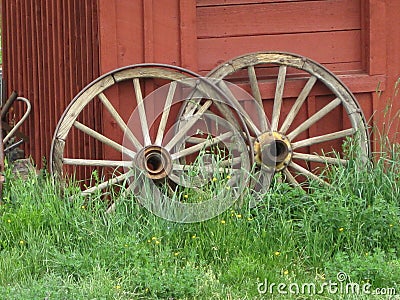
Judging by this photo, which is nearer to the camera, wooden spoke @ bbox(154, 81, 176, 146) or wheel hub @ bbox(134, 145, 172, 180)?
wheel hub @ bbox(134, 145, 172, 180)

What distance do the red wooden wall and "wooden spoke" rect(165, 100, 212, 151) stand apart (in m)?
0.46

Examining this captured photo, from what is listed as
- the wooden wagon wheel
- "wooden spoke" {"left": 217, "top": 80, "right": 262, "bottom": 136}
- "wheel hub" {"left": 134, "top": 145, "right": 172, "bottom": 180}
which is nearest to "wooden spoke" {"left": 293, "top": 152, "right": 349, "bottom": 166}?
the wooden wagon wheel

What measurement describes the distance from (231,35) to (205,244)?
6.94 feet

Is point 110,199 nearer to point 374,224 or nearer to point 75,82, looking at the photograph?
point 75,82

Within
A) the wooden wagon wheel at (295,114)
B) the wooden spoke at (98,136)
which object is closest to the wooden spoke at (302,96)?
the wooden wagon wheel at (295,114)

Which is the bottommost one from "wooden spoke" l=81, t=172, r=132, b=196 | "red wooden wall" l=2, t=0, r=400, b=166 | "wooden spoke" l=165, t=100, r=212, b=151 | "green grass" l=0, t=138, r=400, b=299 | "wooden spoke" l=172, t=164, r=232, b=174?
"green grass" l=0, t=138, r=400, b=299

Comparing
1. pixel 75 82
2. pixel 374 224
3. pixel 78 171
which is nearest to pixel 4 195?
pixel 78 171

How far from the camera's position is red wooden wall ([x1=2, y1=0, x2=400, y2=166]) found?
7.78 m

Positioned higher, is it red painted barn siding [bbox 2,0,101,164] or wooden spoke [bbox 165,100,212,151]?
red painted barn siding [bbox 2,0,101,164]

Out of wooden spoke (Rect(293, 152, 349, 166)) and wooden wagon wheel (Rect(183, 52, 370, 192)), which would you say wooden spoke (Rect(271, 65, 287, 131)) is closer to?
wooden wagon wheel (Rect(183, 52, 370, 192))

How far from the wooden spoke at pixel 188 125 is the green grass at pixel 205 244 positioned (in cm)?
56

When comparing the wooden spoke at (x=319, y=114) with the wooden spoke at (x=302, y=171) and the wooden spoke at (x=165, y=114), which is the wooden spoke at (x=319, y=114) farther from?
the wooden spoke at (x=165, y=114)

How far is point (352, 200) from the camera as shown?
711 cm

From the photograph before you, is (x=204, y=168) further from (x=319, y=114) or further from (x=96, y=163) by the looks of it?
(x=319, y=114)
